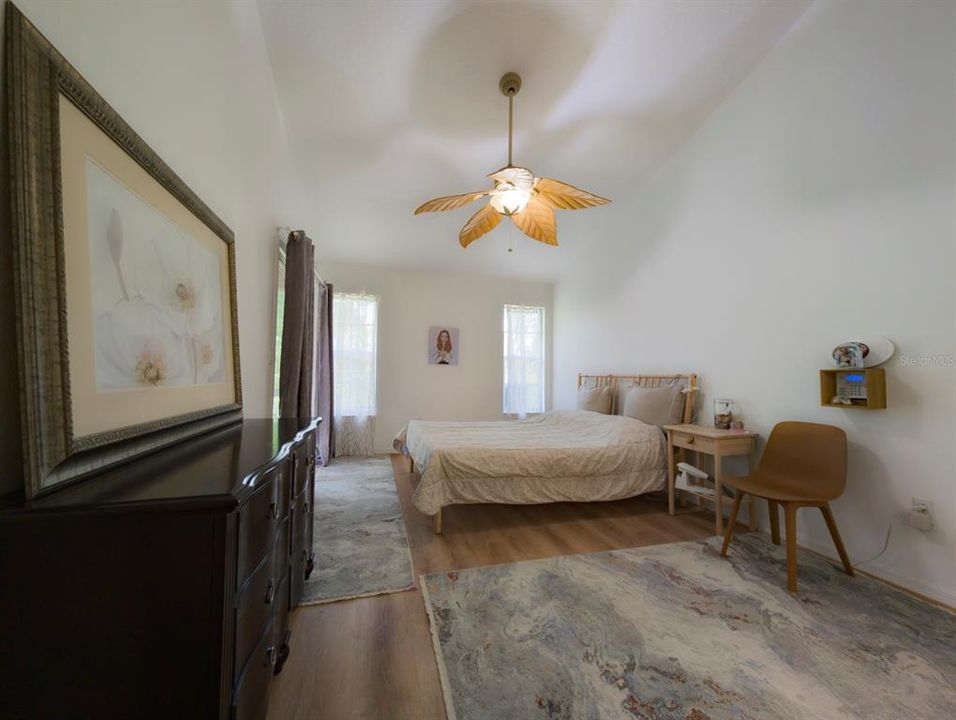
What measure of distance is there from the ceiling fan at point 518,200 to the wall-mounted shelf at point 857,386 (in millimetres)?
1725

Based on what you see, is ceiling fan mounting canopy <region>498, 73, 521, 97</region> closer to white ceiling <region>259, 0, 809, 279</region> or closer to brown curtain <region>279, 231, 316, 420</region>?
white ceiling <region>259, 0, 809, 279</region>

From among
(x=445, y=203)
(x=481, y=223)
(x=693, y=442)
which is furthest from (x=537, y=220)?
(x=693, y=442)

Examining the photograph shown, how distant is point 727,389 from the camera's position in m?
2.85

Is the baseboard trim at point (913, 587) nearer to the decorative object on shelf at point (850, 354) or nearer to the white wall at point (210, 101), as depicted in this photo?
the decorative object on shelf at point (850, 354)

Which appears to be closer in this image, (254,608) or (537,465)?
(254,608)

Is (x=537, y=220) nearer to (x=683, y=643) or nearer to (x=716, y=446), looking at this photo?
(x=716, y=446)

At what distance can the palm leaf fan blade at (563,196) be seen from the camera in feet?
7.59

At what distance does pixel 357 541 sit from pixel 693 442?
8.18 ft

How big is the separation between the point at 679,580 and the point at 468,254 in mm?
4058

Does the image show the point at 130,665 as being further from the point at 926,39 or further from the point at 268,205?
the point at 926,39

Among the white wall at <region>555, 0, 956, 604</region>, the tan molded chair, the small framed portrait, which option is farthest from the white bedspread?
the small framed portrait

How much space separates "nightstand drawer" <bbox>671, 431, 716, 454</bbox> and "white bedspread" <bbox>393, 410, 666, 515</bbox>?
19cm

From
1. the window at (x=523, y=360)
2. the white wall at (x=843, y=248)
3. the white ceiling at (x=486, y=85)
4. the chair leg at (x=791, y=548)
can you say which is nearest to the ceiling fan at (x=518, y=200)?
the white ceiling at (x=486, y=85)

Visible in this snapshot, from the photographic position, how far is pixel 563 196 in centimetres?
244
